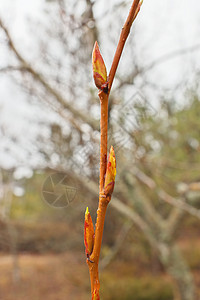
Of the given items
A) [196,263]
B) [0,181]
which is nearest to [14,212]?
[0,181]

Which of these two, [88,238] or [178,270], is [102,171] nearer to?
[88,238]

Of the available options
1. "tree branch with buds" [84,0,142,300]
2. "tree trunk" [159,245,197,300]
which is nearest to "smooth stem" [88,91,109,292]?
"tree branch with buds" [84,0,142,300]

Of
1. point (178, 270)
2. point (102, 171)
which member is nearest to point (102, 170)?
point (102, 171)

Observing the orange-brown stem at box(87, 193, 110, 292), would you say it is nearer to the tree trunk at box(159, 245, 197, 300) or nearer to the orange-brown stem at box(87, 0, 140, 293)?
the orange-brown stem at box(87, 0, 140, 293)

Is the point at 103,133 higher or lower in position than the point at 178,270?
lower

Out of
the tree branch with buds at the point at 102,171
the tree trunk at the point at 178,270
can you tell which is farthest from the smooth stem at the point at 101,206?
the tree trunk at the point at 178,270

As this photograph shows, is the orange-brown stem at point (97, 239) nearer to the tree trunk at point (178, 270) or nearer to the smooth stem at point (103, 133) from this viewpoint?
the smooth stem at point (103, 133)

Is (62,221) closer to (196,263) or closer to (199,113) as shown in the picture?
(196,263)
